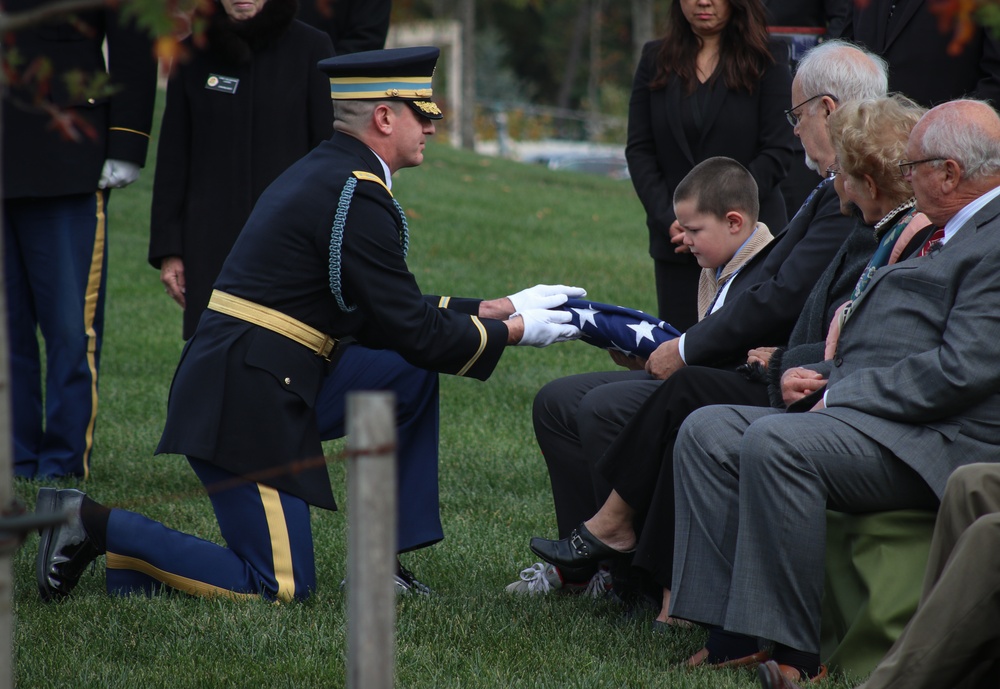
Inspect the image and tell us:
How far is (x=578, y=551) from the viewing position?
4.02m

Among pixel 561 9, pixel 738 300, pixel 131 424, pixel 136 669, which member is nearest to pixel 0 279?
pixel 136 669

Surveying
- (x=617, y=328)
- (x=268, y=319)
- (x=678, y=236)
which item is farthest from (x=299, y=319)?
(x=678, y=236)

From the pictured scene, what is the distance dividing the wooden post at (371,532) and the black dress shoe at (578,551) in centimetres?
209

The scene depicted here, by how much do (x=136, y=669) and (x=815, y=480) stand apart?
1876mm

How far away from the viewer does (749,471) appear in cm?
341

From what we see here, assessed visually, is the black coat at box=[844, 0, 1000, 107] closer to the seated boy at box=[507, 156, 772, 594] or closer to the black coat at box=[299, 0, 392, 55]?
the seated boy at box=[507, 156, 772, 594]

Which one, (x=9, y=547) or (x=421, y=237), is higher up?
(x=9, y=547)

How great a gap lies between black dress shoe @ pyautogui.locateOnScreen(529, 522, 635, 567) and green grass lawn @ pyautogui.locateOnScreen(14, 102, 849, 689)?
0.17 meters

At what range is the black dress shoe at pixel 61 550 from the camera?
157 inches

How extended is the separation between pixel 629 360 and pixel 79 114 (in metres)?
2.46

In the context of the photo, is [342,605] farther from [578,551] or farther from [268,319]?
[268,319]

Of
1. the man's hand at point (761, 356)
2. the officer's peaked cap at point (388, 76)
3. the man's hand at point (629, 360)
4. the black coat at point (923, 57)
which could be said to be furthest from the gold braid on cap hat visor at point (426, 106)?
the black coat at point (923, 57)

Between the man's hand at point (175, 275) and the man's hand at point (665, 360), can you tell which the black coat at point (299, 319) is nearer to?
the man's hand at point (665, 360)

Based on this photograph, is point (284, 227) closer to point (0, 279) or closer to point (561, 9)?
point (0, 279)
